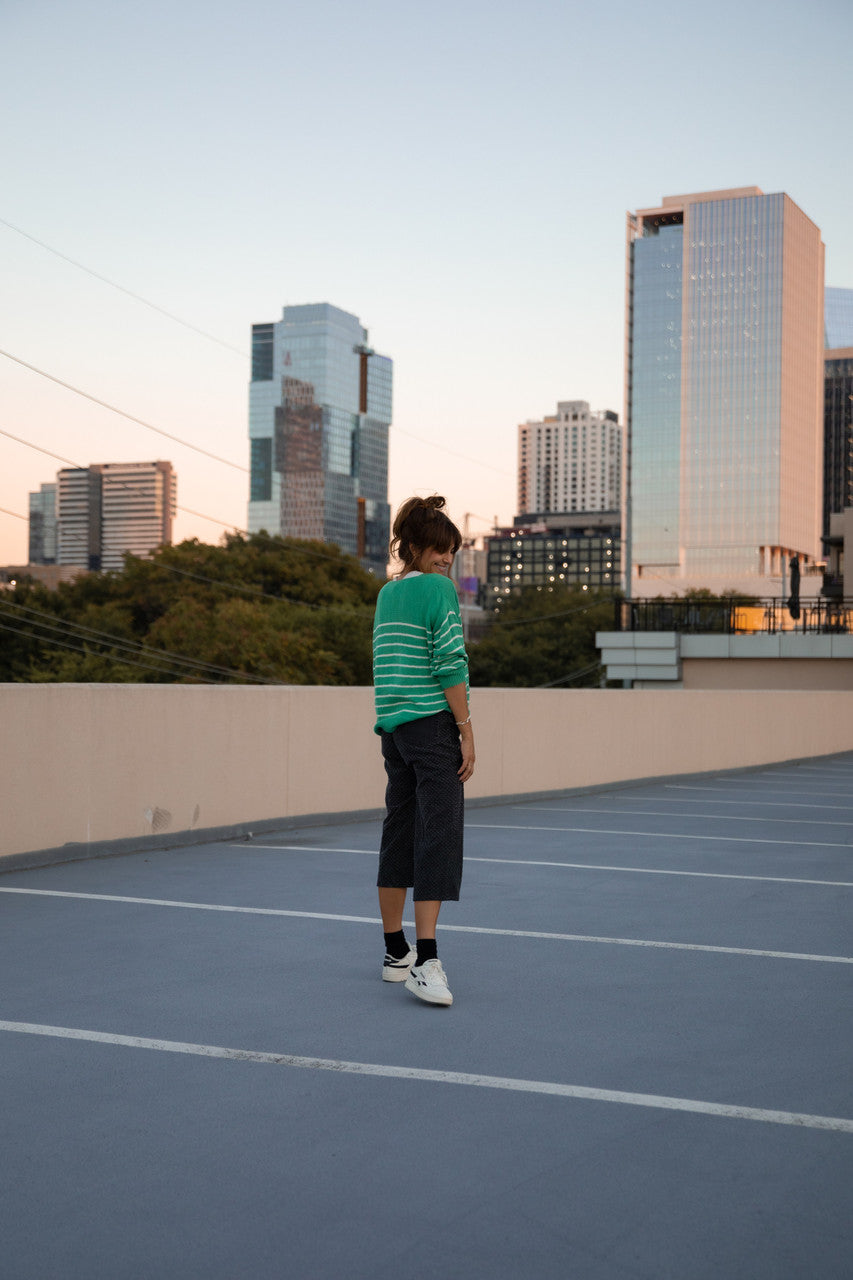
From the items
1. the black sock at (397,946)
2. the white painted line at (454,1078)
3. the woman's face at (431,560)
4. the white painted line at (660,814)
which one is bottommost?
the white painted line at (660,814)

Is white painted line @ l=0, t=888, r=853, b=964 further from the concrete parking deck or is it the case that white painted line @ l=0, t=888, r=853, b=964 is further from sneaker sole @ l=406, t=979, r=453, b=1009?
sneaker sole @ l=406, t=979, r=453, b=1009

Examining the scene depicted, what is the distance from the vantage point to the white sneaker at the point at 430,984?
427 centimetres

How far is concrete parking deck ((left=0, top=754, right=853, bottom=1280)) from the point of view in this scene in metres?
2.47

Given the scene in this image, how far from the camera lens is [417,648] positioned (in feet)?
14.9

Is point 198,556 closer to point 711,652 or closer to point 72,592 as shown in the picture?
point 72,592

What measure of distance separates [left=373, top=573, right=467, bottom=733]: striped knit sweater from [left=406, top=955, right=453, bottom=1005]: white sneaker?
87cm

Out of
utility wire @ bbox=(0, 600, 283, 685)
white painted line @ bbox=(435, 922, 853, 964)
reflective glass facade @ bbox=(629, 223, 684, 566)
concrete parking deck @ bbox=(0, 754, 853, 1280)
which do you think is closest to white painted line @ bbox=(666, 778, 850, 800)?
concrete parking deck @ bbox=(0, 754, 853, 1280)

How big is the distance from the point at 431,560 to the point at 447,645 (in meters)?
0.37

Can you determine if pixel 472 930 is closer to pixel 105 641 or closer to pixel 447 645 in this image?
pixel 447 645

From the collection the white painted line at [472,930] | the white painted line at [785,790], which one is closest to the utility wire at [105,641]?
the white painted line at [785,790]

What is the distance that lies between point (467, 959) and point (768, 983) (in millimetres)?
1204

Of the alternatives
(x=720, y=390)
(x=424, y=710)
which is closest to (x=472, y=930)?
(x=424, y=710)

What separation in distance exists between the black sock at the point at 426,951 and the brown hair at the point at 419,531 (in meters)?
1.37

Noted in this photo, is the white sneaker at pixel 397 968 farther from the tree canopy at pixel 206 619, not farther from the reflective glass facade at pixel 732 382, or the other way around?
the reflective glass facade at pixel 732 382
